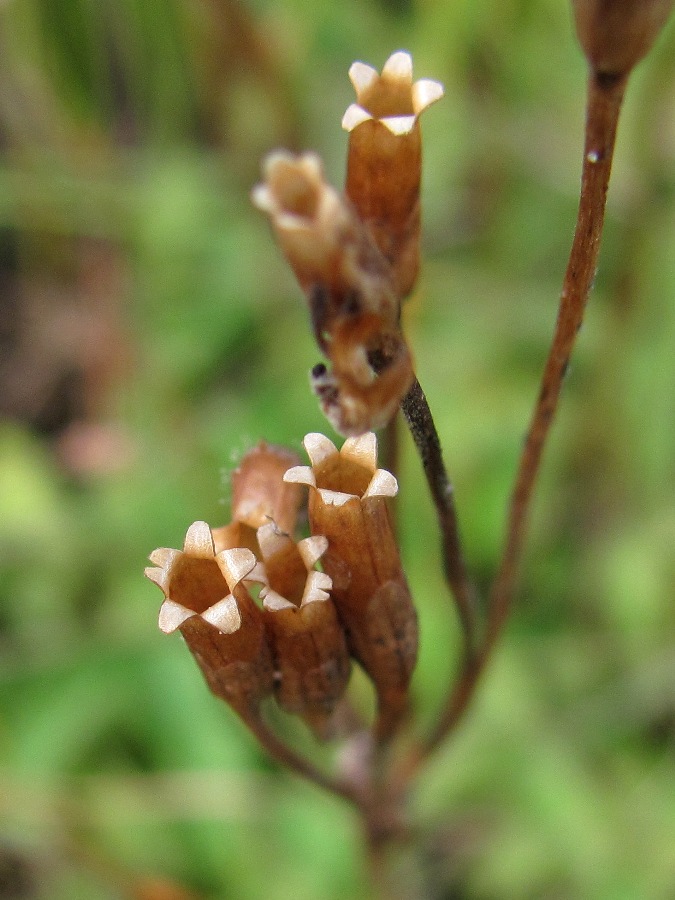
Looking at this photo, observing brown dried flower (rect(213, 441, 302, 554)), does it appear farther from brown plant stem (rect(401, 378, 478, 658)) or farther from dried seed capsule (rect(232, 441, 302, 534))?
brown plant stem (rect(401, 378, 478, 658))

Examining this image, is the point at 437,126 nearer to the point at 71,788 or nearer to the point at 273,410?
the point at 273,410

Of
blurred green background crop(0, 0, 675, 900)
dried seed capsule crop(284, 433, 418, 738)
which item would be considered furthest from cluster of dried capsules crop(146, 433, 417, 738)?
blurred green background crop(0, 0, 675, 900)

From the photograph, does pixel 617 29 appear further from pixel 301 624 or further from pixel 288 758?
pixel 288 758

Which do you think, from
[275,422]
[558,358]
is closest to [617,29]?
[558,358]

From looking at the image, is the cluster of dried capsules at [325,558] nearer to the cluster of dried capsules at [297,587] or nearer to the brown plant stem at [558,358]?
the cluster of dried capsules at [297,587]

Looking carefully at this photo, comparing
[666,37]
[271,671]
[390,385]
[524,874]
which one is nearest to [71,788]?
[524,874]
